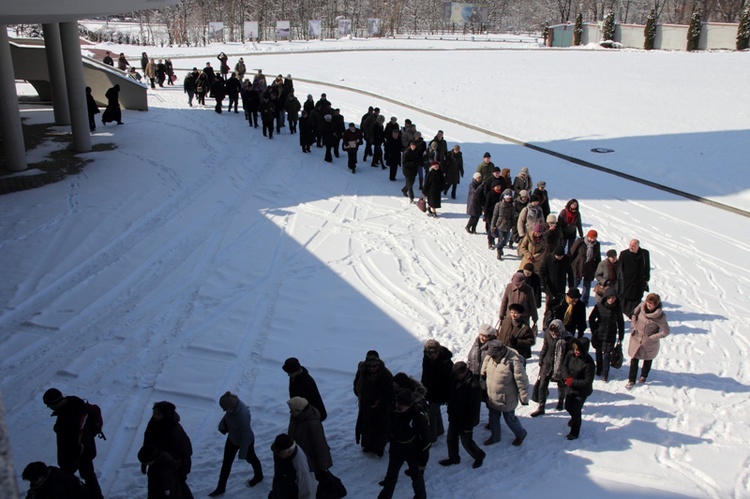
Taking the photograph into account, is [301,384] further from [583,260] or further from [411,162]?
[411,162]

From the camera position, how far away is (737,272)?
1245 cm

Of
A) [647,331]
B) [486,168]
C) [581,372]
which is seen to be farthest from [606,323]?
[486,168]

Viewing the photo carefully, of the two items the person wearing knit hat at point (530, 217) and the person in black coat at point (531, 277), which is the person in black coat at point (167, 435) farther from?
the person wearing knit hat at point (530, 217)

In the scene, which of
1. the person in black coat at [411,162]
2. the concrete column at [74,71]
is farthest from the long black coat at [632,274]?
the concrete column at [74,71]

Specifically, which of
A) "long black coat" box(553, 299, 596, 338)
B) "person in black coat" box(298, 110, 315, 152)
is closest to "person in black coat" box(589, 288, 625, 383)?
"long black coat" box(553, 299, 596, 338)

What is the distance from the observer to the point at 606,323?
8195mm

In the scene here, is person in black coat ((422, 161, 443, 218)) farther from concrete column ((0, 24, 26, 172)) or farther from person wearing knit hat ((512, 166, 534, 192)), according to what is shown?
concrete column ((0, 24, 26, 172))

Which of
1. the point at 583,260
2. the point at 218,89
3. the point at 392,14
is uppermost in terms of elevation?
the point at 392,14

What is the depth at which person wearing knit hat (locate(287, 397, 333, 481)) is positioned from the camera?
20.1 feet

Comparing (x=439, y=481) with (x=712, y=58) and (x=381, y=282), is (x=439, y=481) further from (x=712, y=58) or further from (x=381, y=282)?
(x=712, y=58)

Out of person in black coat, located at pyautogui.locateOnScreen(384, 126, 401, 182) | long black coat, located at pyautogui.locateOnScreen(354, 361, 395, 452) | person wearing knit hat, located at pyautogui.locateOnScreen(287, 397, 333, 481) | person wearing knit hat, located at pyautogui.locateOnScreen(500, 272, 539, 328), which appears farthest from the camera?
person in black coat, located at pyautogui.locateOnScreen(384, 126, 401, 182)

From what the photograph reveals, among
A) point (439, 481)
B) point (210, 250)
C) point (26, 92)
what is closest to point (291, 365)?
point (439, 481)

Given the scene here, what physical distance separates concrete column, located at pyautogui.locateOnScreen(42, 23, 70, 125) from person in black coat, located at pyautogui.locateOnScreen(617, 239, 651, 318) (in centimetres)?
1755

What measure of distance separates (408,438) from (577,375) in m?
2.17
